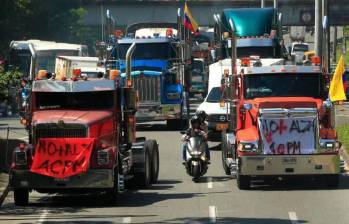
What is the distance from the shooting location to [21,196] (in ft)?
62.6

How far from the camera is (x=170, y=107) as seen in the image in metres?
36.0

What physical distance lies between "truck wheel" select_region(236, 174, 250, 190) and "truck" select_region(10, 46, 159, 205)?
2131 mm

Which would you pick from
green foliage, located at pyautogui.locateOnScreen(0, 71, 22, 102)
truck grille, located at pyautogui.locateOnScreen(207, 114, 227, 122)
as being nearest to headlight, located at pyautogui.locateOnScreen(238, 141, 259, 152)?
green foliage, located at pyautogui.locateOnScreen(0, 71, 22, 102)

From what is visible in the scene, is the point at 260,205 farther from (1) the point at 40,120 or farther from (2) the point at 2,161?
(2) the point at 2,161

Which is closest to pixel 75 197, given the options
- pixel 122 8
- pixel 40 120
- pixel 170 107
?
pixel 40 120

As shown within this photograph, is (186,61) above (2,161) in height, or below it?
above

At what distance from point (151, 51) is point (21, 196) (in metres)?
18.5

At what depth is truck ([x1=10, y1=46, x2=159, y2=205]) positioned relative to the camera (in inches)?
730

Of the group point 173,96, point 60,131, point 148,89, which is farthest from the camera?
point 173,96

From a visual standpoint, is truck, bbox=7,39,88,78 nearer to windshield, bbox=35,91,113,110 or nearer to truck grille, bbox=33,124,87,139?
windshield, bbox=35,91,113,110

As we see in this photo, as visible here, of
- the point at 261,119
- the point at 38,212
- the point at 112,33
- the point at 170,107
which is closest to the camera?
the point at 38,212

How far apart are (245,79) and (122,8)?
7136 cm

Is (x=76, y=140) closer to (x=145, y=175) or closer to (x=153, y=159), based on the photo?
(x=145, y=175)

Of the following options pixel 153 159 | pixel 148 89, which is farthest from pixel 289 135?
pixel 148 89
